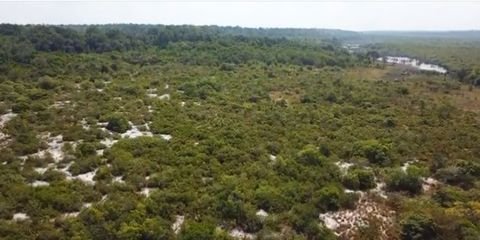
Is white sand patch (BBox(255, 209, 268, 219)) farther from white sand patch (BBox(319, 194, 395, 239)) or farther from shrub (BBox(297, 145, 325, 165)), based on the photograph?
shrub (BBox(297, 145, 325, 165))

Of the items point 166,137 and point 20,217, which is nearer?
point 20,217

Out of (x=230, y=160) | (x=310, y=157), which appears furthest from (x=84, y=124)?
(x=310, y=157)

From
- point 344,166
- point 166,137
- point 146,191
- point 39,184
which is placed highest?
point 39,184

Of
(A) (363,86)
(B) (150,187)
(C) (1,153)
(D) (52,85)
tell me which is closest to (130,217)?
(B) (150,187)

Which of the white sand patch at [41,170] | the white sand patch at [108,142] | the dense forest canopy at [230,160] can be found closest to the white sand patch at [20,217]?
the dense forest canopy at [230,160]

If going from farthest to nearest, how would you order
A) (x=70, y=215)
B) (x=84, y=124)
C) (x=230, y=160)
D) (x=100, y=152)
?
(x=84, y=124) < (x=100, y=152) < (x=230, y=160) < (x=70, y=215)

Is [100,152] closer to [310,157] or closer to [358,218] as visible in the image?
[310,157]

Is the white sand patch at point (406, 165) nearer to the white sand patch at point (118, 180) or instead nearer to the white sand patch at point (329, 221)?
the white sand patch at point (329, 221)
